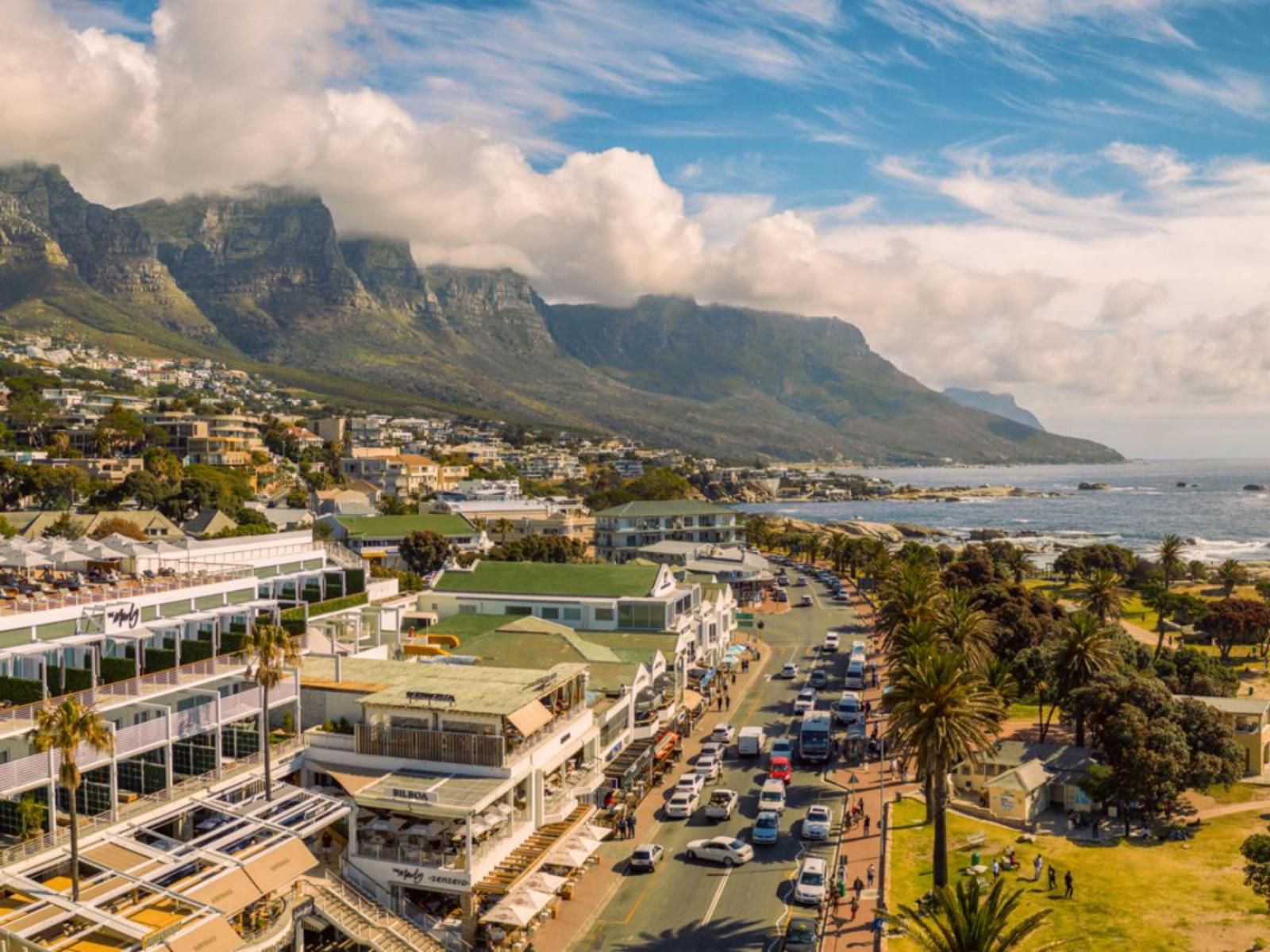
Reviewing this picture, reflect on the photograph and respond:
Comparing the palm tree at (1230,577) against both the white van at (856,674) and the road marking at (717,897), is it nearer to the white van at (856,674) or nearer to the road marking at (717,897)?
the white van at (856,674)

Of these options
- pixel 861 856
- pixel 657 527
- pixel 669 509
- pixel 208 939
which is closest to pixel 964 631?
pixel 861 856

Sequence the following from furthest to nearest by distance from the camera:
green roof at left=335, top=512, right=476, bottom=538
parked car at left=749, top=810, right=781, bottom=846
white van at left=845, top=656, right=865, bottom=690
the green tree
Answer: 1. green roof at left=335, top=512, right=476, bottom=538
2. the green tree
3. white van at left=845, top=656, right=865, bottom=690
4. parked car at left=749, top=810, right=781, bottom=846

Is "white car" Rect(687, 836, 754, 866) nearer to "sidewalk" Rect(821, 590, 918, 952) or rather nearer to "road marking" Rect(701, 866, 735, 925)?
"road marking" Rect(701, 866, 735, 925)

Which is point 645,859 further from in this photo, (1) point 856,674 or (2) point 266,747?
(1) point 856,674

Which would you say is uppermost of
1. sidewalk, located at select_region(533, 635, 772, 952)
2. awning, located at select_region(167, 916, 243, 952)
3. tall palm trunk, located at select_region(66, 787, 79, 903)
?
tall palm trunk, located at select_region(66, 787, 79, 903)

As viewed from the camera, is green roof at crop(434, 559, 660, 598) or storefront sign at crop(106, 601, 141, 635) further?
green roof at crop(434, 559, 660, 598)

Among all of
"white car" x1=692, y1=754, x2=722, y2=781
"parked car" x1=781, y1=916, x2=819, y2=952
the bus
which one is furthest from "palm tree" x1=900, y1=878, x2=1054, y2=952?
the bus

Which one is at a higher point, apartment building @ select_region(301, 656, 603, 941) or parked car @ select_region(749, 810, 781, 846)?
apartment building @ select_region(301, 656, 603, 941)
